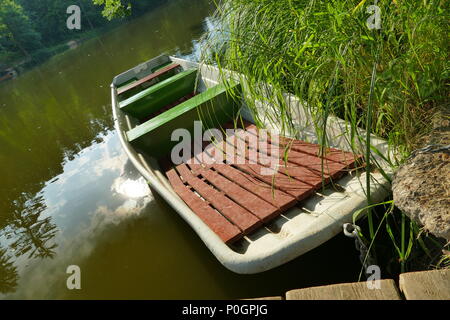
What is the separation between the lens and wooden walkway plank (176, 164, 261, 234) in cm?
216

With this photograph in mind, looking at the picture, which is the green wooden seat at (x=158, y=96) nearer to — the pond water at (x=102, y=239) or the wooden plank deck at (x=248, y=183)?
the pond water at (x=102, y=239)

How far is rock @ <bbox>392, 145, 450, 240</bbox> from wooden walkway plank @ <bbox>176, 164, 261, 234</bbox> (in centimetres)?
97

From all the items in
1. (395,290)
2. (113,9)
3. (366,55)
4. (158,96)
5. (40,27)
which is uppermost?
(40,27)

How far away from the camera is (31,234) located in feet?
13.1

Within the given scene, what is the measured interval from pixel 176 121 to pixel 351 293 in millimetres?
2733

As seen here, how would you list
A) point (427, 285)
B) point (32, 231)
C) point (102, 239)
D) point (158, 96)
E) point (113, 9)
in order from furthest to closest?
point (113, 9) < point (158, 96) < point (32, 231) < point (102, 239) < point (427, 285)

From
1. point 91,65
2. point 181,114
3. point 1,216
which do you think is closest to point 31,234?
point 1,216

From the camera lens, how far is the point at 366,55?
178 centimetres

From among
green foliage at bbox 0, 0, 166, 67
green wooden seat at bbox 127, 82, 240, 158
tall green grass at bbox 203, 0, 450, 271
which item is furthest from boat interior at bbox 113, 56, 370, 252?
green foliage at bbox 0, 0, 166, 67

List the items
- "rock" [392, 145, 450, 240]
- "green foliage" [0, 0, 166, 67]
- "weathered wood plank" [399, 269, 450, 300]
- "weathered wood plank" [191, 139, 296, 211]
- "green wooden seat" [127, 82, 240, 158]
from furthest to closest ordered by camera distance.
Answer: "green foliage" [0, 0, 166, 67]
"green wooden seat" [127, 82, 240, 158]
"weathered wood plank" [191, 139, 296, 211]
"rock" [392, 145, 450, 240]
"weathered wood plank" [399, 269, 450, 300]

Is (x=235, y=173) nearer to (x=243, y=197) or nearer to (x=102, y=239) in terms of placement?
(x=243, y=197)

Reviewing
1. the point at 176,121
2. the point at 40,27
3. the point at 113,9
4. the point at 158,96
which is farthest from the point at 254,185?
the point at 40,27

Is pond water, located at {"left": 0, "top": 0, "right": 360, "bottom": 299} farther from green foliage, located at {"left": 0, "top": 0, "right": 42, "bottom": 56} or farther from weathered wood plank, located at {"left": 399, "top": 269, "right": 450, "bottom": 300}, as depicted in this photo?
green foliage, located at {"left": 0, "top": 0, "right": 42, "bottom": 56}

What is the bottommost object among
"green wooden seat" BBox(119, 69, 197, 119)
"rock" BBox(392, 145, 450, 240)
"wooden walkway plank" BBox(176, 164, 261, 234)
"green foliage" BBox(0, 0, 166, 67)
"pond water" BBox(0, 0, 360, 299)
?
"pond water" BBox(0, 0, 360, 299)
